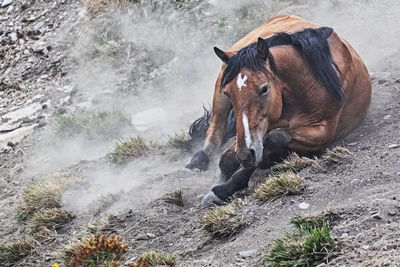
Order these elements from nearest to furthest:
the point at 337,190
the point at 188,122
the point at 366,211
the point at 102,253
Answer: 1. the point at 366,211
2. the point at 102,253
3. the point at 337,190
4. the point at 188,122

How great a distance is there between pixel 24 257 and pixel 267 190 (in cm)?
269

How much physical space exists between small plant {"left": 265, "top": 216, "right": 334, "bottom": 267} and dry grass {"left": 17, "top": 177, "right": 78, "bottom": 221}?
11.9ft

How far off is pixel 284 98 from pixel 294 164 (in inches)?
27.0

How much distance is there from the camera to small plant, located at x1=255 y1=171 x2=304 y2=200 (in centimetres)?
529

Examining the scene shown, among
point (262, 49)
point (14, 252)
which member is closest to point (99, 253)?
point (14, 252)

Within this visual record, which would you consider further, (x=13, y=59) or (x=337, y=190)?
(x=13, y=59)

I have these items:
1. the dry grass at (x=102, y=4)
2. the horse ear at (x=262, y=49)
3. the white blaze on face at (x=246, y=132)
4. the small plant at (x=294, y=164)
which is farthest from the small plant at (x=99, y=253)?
the dry grass at (x=102, y=4)

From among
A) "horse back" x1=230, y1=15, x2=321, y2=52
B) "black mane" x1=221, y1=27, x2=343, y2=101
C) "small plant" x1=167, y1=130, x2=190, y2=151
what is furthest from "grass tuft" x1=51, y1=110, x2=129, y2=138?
"black mane" x1=221, y1=27, x2=343, y2=101

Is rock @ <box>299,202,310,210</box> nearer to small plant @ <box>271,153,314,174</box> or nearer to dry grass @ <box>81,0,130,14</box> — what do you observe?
small plant @ <box>271,153,314,174</box>

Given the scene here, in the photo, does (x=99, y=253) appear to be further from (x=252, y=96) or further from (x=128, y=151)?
(x=128, y=151)

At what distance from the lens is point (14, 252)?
20.6 ft

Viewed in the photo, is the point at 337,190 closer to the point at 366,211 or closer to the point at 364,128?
the point at 366,211

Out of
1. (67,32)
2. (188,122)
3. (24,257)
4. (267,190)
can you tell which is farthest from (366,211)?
(67,32)

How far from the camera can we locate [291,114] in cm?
615
